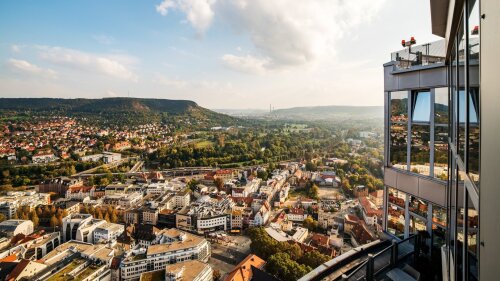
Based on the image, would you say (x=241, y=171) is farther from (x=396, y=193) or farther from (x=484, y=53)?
(x=484, y=53)

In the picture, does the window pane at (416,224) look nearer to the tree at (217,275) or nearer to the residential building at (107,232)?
the tree at (217,275)

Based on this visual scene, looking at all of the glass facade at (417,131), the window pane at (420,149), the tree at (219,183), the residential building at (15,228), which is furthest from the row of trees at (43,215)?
the window pane at (420,149)

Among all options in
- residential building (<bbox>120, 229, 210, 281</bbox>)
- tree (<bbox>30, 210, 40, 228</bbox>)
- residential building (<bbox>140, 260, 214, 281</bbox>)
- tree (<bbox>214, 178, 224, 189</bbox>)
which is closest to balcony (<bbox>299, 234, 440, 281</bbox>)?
residential building (<bbox>140, 260, 214, 281</bbox>)

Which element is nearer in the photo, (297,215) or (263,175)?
(297,215)

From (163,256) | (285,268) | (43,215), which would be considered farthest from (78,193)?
(285,268)

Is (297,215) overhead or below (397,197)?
below

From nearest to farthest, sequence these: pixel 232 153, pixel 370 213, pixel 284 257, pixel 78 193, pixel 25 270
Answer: pixel 284 257, pixel 25 270, pixel 370 213, pixel 78 193, pixel 232 153

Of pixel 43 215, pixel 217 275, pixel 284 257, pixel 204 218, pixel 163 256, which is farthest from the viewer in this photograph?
pixel 43 215

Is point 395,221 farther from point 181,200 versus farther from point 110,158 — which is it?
point 110,158
